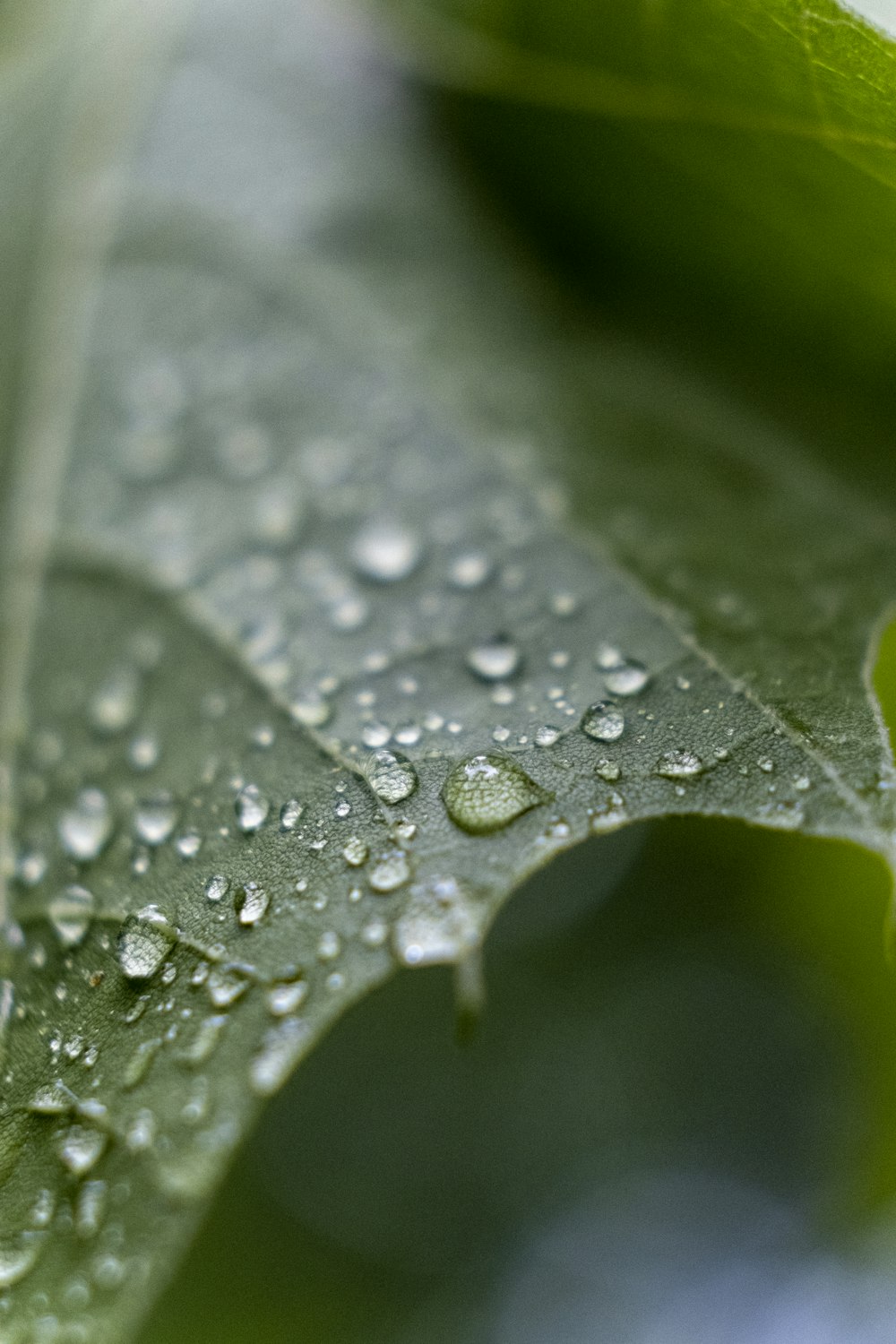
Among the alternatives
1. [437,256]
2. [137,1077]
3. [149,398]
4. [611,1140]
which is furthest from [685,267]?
[611,1140]

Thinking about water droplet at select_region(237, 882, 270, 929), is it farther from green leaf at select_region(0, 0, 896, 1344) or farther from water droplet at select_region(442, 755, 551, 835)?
water droplet at select_region(442, 755, 551, 835)

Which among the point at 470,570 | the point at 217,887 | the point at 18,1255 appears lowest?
the point at 18,1255

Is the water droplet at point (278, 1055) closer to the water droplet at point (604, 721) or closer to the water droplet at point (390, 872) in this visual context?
the water droplet at point (390, 872)

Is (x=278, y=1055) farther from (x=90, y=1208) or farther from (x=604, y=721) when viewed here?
(x=604, y=721)

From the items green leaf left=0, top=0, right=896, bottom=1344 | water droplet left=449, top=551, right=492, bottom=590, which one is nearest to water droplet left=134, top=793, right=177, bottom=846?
green leaf left=0, top=0, right=896, bottom=1344

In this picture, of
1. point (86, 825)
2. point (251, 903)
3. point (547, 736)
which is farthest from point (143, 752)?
point (547, 736)

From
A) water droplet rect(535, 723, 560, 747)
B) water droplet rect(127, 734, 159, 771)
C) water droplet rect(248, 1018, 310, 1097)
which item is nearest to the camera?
water droplet rect(248, 1018, 310, 1097)

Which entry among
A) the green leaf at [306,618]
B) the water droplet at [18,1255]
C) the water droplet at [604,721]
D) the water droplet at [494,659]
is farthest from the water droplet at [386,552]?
the water droplet at [18,1255]
